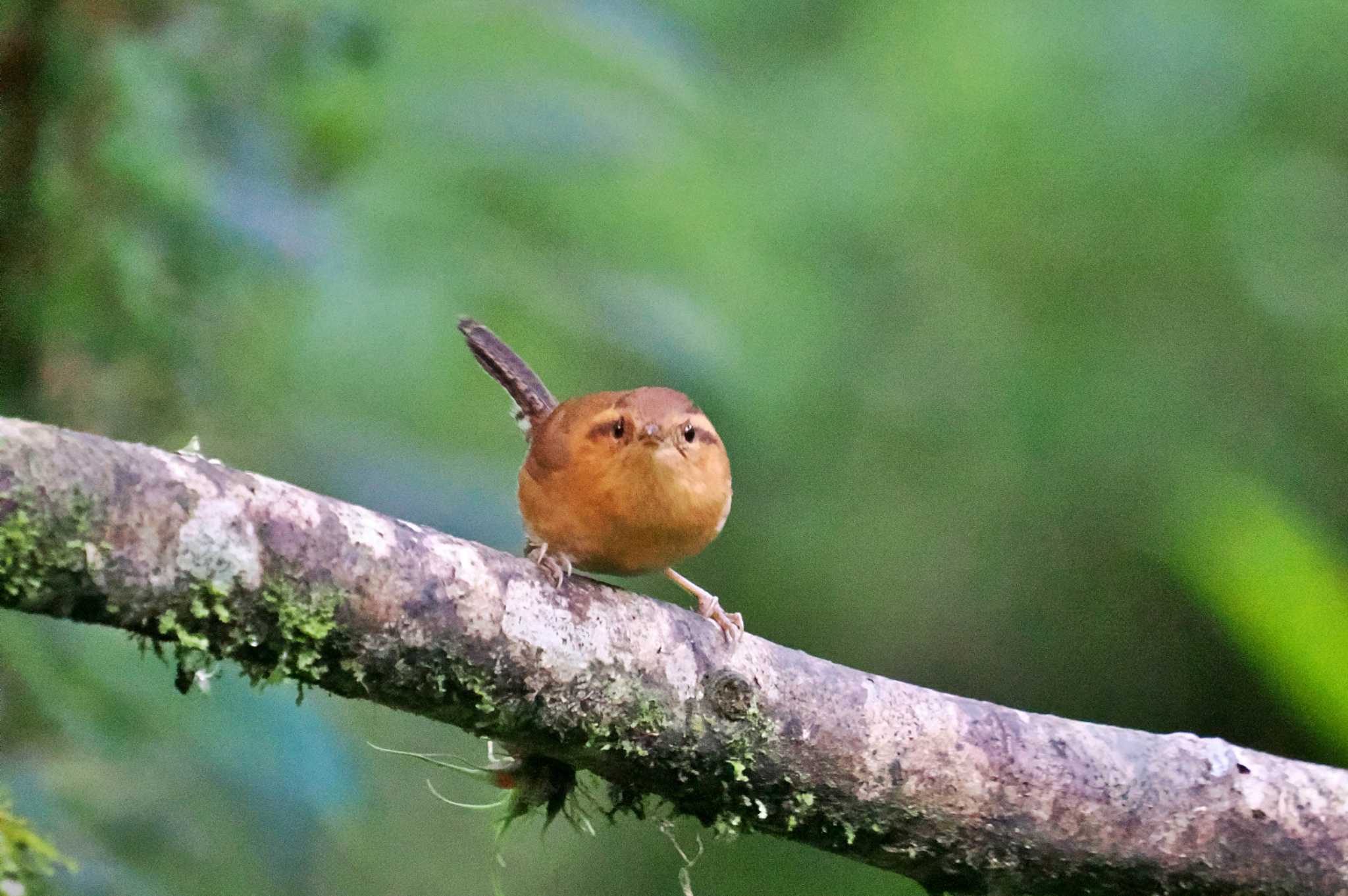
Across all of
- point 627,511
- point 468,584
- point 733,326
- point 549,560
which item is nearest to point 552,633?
point 468,584

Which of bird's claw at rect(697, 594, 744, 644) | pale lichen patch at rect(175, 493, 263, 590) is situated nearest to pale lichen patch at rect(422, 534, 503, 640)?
pale lichen patch at rect(175, 493, 263, 590)

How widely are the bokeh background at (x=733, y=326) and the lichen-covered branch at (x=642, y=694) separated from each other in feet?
2.46

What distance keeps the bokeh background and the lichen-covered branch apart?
29.5 inches

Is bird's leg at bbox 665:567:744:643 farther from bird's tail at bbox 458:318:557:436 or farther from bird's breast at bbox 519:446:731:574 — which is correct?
bird's tail at bbox 458:318:557:436

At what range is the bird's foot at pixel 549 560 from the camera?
7.44 ft

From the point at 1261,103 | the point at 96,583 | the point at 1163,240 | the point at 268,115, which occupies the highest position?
the point at 1261,103

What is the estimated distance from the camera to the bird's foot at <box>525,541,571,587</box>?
2268mm

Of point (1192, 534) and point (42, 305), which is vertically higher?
point (1192, 534)

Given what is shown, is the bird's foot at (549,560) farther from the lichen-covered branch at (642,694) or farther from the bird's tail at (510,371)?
the bird's tail at (510,371)

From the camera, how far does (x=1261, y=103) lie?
5.75 meters

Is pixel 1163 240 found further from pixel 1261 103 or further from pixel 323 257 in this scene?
pixel 323 257

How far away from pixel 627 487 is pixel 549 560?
0.27 meters

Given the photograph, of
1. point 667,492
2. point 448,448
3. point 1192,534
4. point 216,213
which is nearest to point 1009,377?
point 1192,534

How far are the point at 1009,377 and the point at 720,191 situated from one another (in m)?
1.65
